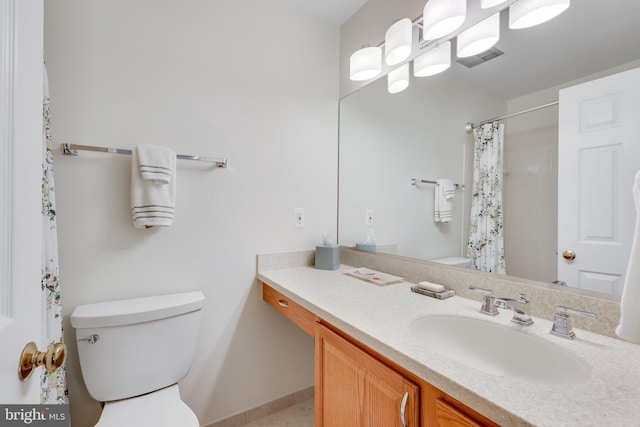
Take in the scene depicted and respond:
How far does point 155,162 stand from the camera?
1.19m

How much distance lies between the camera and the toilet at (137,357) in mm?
1024

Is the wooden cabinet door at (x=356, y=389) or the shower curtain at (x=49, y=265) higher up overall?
the shower curtain at (x=49, y=265)

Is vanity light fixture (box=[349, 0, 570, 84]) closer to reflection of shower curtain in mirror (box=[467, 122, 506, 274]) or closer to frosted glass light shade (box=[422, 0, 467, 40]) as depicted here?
frosted glass light shade (box=[422, 0, 467, 40])

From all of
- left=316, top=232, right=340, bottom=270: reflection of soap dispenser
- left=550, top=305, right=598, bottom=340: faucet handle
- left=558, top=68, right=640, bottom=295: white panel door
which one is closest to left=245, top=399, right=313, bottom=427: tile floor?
left=316, top=232, right=340, bottom=270: reflection of soap dispenser

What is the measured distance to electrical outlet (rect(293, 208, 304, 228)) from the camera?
1.69 metres

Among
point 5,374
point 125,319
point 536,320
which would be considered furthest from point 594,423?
point 125,319

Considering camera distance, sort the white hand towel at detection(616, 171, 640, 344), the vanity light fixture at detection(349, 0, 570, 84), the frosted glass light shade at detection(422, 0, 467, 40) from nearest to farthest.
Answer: the white hand towel at detection(616, 171, 640, 344) → the vanity light fixture at detection(349, 0, 570, 84) → the frosted glass light shade at detection(422, 0, 467, 40)

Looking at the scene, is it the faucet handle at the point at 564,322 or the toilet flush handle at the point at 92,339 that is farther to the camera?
the toilet flush handle at the point at 92,339

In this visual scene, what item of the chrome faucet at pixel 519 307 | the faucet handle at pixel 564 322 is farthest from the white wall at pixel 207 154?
the faucet handle at pixel 564 322

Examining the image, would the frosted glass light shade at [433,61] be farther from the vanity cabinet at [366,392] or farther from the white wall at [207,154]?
the vanity cabinet at [366,392]

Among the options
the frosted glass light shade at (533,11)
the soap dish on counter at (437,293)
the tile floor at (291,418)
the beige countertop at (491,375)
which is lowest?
the tile floor at (291,418)

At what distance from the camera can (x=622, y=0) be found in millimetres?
819

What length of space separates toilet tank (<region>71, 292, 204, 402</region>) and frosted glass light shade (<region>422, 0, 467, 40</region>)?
1.61m

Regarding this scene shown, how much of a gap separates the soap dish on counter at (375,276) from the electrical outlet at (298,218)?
409mm
